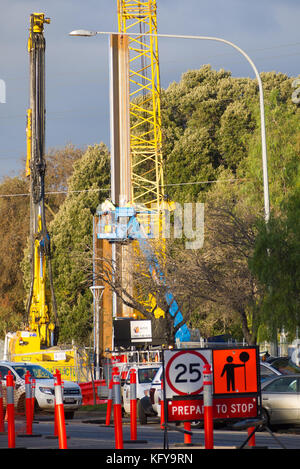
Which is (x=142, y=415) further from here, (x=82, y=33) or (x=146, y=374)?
(x=82, y=33)

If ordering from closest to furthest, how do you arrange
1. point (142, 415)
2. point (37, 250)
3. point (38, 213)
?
point (142, 415) < point (37, 250) < point (38, 213)

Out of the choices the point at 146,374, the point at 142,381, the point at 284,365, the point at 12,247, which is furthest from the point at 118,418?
the point at 12,247

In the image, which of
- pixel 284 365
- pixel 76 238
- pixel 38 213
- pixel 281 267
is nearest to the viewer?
pixel 281 267

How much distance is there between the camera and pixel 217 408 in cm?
1267

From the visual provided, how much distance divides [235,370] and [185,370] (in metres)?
0.69

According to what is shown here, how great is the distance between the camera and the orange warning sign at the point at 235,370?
12.6 metres

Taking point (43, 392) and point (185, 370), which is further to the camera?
point (43, 392)

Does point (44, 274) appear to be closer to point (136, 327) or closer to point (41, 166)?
point (41, 166)

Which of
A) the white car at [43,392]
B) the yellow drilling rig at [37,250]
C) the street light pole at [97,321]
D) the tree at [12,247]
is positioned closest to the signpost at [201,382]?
the white car at [43,392]

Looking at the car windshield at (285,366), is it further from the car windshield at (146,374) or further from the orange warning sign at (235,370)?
the orange warning sign at (235,370)

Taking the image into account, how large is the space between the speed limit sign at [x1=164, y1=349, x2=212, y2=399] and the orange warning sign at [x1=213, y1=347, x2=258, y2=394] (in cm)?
17

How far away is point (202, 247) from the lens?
3894cm

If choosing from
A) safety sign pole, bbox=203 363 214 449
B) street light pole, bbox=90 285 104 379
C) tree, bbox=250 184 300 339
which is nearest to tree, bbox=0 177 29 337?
street light pole, bbox=90 285 104 379
